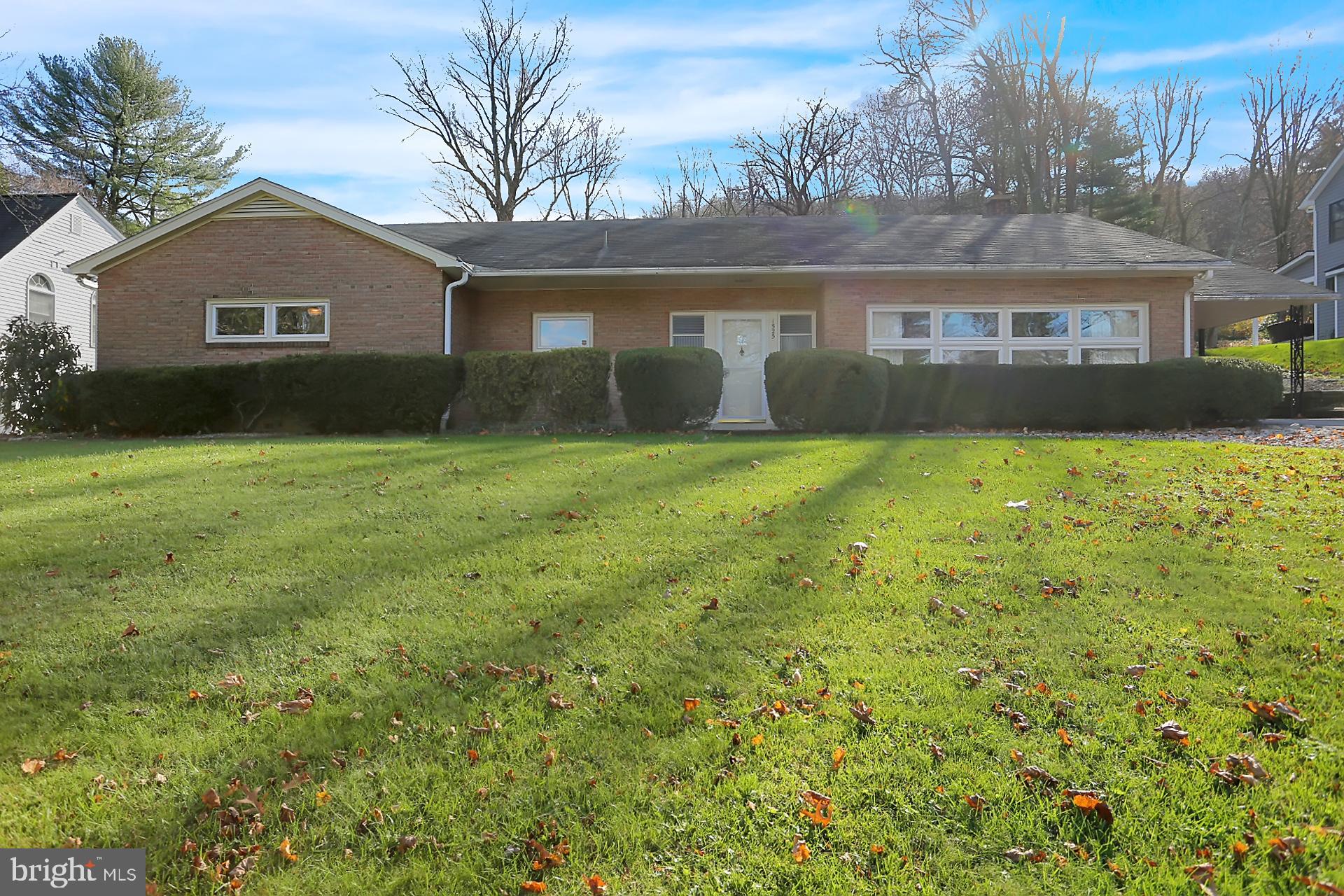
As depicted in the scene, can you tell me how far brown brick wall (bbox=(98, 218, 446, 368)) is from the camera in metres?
14.8

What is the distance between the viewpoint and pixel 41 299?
73.5 ft

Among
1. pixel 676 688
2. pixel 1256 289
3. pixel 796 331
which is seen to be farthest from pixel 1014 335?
pixel 676 688

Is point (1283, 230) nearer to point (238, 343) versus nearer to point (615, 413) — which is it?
point (615, 413)

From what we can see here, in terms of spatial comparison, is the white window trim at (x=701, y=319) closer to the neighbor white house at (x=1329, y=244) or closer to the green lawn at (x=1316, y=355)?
the green lawn at (x=1316, y=355)

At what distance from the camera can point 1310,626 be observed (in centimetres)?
384

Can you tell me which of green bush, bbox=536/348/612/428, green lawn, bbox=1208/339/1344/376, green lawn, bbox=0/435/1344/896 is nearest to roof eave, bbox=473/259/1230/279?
green bush, bbox=536/348/612/428

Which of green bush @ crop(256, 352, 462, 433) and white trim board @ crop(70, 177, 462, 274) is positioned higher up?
white trim board @ crop(70, 177, 462, 274)

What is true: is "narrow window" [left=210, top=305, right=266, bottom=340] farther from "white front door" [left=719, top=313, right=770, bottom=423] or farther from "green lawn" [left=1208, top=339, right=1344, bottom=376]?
"green lawn" [left=1208, top=339, right=1344, bottom=376]

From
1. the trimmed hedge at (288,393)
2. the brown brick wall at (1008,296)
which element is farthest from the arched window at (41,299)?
the brown brick wall at (1008,296)

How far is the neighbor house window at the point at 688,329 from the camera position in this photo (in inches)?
628

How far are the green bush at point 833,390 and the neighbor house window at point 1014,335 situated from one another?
346 cm

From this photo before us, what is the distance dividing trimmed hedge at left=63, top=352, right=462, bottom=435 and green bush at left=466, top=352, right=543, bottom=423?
32 cm

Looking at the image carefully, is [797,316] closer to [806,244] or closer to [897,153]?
[806,244]

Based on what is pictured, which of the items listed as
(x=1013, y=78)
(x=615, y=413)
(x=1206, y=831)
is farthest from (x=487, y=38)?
(x=1206, y=831)
